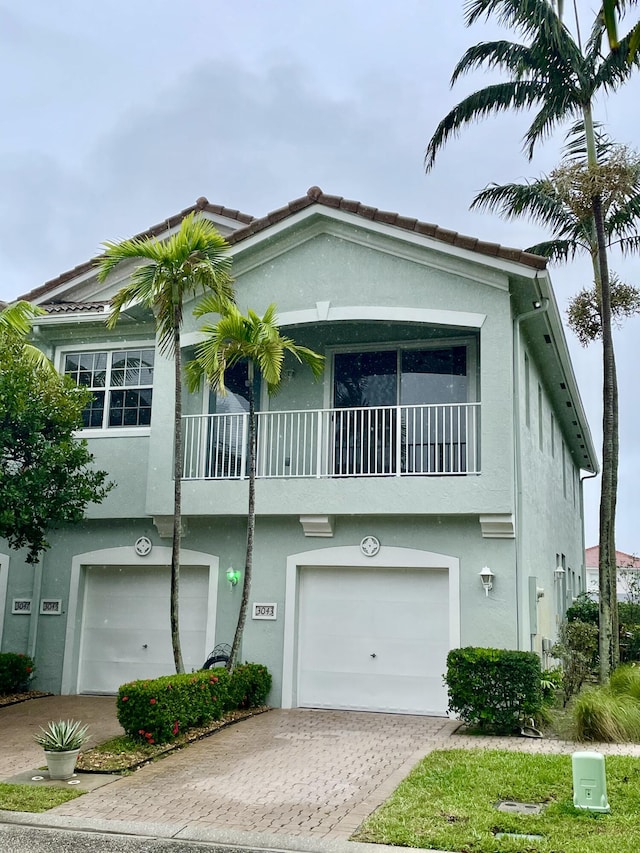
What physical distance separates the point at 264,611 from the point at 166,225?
849 cm

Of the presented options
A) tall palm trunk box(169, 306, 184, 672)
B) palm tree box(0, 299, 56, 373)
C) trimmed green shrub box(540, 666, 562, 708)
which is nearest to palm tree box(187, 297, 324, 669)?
tall palm trunk box(169, 306, 184, 672)

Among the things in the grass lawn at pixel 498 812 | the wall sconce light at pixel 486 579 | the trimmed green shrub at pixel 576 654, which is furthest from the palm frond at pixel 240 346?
the trimmed green shrub at pixel 576 654

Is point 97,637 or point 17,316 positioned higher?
point 17,316

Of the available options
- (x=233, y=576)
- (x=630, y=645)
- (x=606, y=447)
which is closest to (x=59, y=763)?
(x=233, y=576)

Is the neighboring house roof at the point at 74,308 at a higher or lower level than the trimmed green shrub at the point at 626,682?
higher

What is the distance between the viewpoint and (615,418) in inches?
605

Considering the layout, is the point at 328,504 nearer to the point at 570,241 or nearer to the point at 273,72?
the point at 570,241

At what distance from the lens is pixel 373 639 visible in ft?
43.3

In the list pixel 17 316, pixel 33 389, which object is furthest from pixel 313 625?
pixel 17 316

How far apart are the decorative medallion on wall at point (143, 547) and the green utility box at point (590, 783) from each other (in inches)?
347

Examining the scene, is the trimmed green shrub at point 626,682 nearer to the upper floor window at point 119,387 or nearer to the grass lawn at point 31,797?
the grass lawn at point 31,797

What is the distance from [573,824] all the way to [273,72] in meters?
38.3

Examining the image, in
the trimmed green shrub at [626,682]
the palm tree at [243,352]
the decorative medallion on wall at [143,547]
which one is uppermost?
the palm tree at [243,352]

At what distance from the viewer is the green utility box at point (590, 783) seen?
23.8 feet
